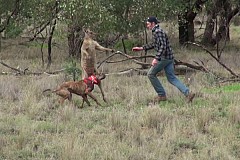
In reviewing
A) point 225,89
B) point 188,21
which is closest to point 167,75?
point 225,89

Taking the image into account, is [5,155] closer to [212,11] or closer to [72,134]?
[72,134]

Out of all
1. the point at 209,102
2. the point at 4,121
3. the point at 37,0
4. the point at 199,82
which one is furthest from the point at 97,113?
the point at 37,0

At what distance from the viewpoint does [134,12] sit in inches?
732

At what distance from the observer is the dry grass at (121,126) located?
22.2ft

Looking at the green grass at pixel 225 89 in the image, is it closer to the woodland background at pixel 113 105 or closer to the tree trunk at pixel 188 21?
the woodland background at pixel 113 105

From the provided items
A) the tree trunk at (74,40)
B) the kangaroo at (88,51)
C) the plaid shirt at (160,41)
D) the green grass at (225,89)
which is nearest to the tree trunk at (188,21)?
the tree trunk at (74,40)

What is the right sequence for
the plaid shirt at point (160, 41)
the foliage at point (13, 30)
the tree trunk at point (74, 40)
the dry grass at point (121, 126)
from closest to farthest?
the dry grass at point (121, 126)
the plaid shirt at point (160, 41)
the tree trunk at point (74, 40)
the foliage at point (13, 30)

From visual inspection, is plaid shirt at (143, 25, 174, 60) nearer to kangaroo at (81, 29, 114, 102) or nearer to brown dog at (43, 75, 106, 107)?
kangaroo at (81, 29, 114, 102)

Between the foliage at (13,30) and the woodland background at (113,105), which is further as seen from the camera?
the foliage at (13,30)

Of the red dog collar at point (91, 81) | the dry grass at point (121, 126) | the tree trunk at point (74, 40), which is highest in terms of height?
the tree trunk at point (74, 40)

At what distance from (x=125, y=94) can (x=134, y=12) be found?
25.8 ft

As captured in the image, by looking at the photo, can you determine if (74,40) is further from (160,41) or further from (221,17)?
(160,41)

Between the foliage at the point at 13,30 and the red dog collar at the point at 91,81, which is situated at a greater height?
the foliage at the point at 13,30

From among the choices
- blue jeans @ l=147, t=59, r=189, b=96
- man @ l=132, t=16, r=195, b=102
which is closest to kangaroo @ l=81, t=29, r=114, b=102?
man @ l=132, t=16, r=195, b=102
